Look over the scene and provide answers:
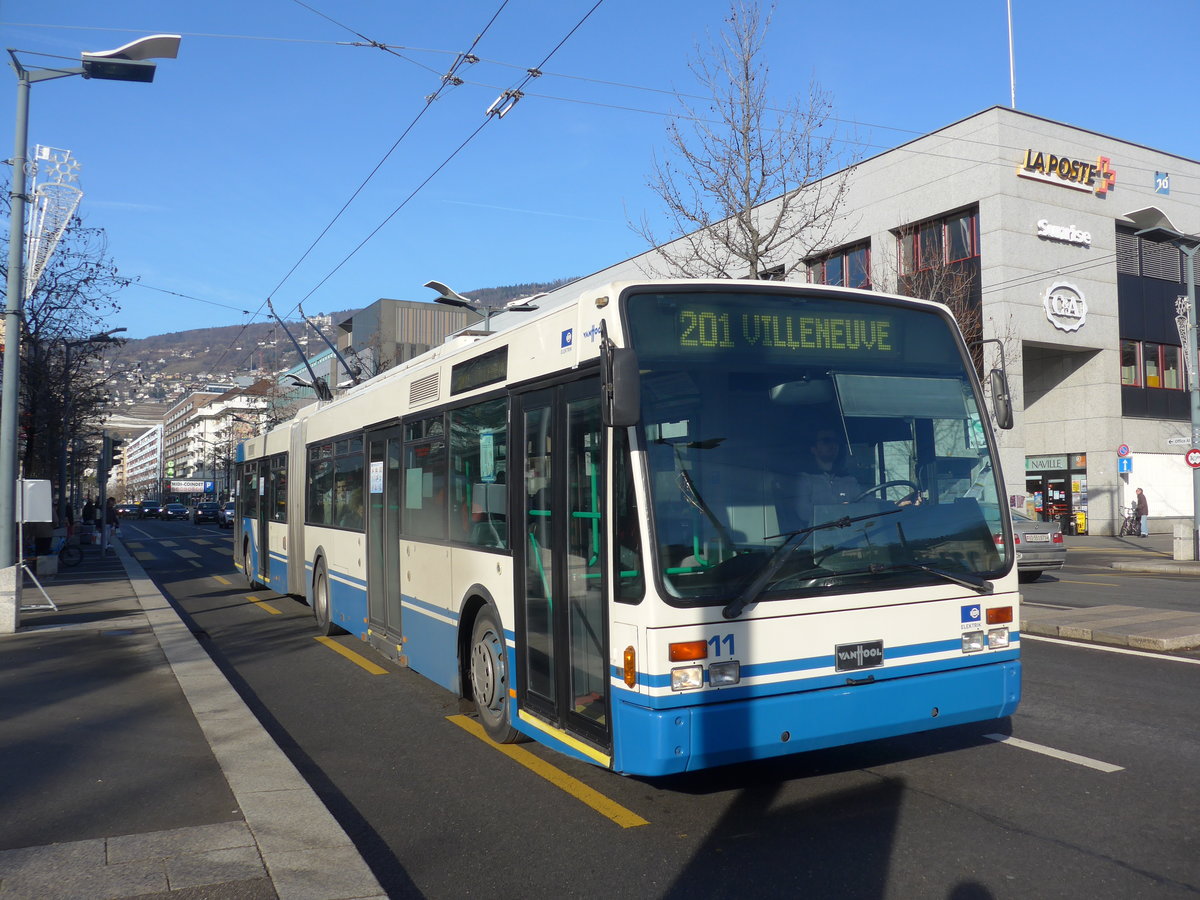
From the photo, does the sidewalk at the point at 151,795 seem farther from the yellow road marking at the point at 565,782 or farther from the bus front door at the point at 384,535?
the bus front door at the point at 384,535

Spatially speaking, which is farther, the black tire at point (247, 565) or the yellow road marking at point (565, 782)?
the black tire at point (247, 565)

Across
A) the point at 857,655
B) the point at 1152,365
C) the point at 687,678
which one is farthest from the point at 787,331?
the point at 1152,365

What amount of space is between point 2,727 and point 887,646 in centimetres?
648

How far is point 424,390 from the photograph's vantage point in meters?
8.36

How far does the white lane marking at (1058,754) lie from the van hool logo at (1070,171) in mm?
29264

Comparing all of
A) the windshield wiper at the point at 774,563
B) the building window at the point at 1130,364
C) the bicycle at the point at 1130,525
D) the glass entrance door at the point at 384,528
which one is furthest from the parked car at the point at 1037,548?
the building window at the point at 1130,364

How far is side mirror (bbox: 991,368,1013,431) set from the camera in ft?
19.0

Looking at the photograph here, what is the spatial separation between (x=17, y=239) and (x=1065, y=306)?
30714 mm

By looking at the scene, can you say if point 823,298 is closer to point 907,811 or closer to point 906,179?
point 907,811

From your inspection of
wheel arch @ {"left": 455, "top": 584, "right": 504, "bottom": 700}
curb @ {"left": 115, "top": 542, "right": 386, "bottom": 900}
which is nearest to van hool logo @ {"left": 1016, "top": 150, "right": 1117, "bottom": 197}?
wheel arch @ {"left": 455, "top": 584, "right": 504, "bottom": 700}

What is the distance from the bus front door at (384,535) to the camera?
9.02 metres

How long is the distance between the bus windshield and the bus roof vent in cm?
333

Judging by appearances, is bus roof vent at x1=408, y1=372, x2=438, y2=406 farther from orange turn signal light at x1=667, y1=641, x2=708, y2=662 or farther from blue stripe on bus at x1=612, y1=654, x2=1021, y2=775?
orange turn signal light at x1=667, y1=641, x2=708, y2=662

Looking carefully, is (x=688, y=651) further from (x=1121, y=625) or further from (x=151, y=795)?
(x=1121, y=625)
